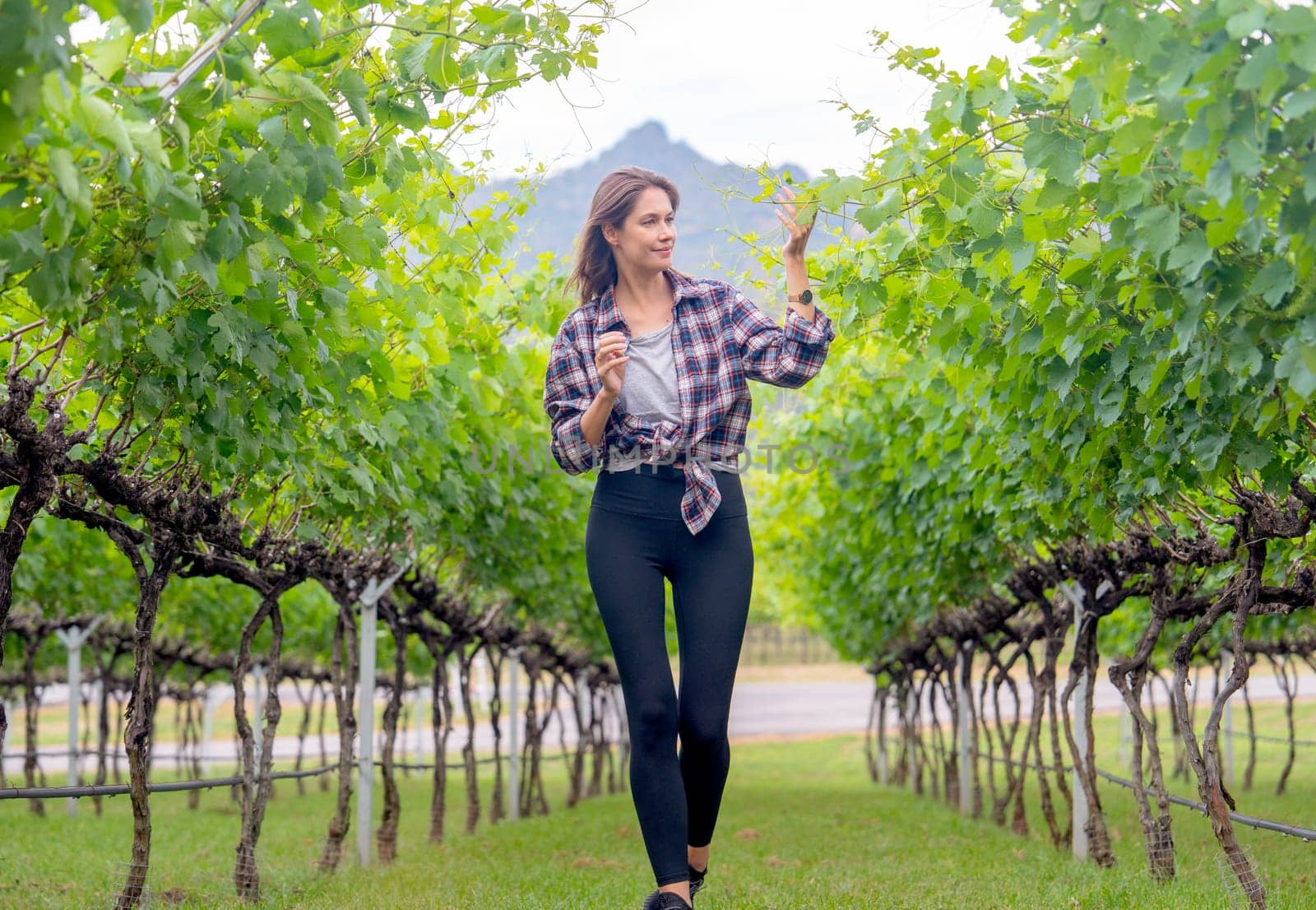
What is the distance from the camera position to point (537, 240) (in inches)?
341

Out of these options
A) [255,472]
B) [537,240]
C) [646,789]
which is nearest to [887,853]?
[537,240]

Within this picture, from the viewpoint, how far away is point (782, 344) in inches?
142

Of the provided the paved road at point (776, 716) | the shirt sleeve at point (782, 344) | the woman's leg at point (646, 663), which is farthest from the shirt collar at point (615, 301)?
the paved road at point (776, 716)

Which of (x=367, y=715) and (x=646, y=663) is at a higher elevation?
(x=646, y=663)

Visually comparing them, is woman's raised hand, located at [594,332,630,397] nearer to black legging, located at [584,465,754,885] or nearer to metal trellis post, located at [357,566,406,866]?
black legging, located at [584,465,754,885]

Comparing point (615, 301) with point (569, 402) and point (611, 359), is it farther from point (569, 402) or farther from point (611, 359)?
point (611, 359)

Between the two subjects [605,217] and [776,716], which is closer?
[605,217]

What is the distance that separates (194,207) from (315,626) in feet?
58.0

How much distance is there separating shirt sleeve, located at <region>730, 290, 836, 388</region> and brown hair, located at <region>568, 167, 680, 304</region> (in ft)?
1.35

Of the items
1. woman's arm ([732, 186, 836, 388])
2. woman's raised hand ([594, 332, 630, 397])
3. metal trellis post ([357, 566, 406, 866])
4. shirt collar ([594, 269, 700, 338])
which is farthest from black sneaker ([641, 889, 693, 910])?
metal trellis post ([357, 566, 406, 866])

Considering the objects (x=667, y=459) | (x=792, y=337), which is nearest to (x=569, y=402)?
(x=667, y=459)

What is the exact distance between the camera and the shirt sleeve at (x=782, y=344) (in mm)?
3539

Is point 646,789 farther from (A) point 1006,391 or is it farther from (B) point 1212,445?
(A) point 1006,391

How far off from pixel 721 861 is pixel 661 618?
226 inches
